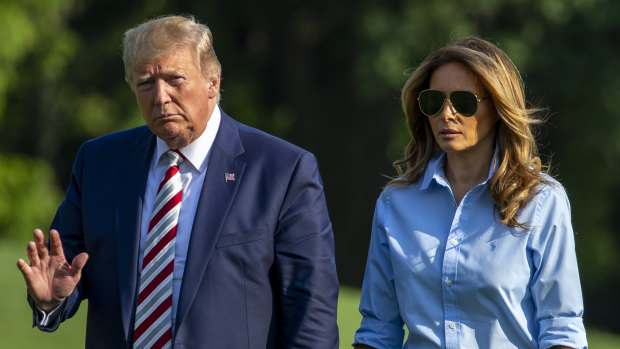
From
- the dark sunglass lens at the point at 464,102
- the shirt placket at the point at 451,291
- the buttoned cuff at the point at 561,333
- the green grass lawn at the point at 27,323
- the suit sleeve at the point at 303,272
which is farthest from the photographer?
the green grass lawn at the point at 27,323

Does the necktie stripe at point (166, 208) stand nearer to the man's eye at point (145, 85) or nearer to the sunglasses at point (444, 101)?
the man's eye at point (145, 85)

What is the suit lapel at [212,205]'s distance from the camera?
339 cm

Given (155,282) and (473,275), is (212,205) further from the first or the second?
(473,275)

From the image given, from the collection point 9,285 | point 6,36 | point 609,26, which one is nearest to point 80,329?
point 9,285

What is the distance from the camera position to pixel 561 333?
124 inches

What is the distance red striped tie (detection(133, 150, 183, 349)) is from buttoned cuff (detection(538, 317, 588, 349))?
120 cm

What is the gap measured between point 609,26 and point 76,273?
46.0ft

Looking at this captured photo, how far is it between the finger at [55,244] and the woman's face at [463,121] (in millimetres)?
1306

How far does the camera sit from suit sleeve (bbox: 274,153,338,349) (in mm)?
3496

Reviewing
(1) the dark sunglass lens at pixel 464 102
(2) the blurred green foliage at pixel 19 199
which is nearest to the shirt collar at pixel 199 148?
(1) the dark sunglass lens at pixel 464 102

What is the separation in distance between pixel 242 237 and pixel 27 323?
268 inches

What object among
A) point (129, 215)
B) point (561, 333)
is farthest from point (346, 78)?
point (561, 333)

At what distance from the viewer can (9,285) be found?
425 inches

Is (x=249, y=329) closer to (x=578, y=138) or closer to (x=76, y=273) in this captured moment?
(x=76, y=273)
